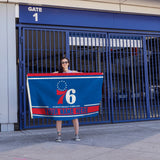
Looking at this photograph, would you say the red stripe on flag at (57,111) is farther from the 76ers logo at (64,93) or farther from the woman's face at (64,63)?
the woman's face at (64,63)

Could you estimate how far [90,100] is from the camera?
193 inches

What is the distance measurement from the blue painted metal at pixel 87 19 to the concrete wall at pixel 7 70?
1.24ft

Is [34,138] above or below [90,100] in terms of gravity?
below

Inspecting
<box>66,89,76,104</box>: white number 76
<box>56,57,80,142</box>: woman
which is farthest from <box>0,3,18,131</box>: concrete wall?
<box>66,89,76,104</box>: white number 76

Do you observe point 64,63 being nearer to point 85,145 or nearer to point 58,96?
point 58,96

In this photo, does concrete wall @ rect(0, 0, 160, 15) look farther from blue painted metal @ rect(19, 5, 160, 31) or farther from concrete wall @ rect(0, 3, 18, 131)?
concrete wall @ rect(0, 3, 18, 131)

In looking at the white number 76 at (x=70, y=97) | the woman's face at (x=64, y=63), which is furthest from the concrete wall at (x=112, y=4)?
the white number 76 at (x=70, y=97)

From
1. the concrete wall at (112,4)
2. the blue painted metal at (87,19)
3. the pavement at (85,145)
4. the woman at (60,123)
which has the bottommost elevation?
the pavement at (85,145)

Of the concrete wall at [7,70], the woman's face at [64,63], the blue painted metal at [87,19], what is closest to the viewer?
the woman's face at [64,63]

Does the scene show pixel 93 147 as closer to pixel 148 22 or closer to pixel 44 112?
pixel 44 112

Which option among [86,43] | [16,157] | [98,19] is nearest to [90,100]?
[16,157]

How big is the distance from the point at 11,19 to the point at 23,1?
1.94 feet

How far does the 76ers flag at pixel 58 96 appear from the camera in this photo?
15.1 ft

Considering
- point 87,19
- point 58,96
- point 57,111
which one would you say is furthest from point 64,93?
point 87,19
